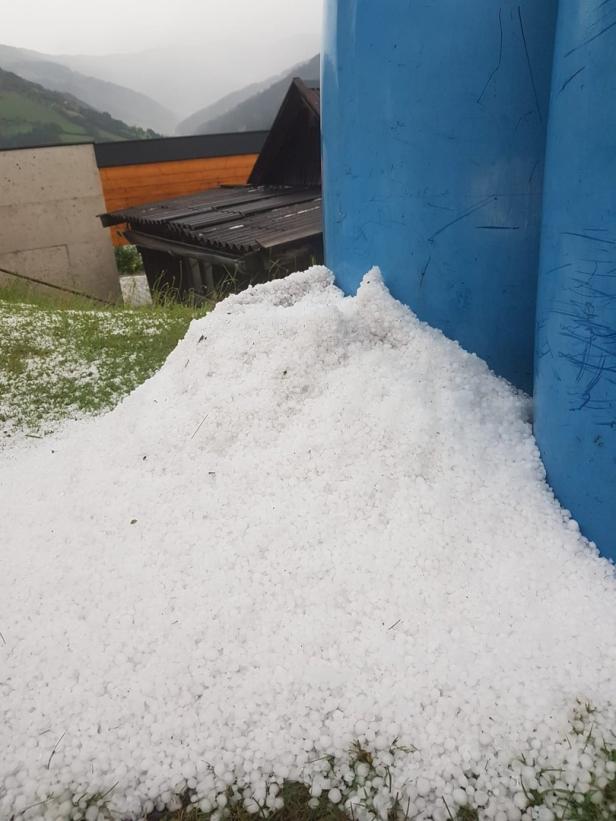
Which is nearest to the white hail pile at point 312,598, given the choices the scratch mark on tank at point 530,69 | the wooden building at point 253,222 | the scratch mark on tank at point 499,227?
the scratch mark on tank at point 499,227

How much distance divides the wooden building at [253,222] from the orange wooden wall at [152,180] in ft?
6.50

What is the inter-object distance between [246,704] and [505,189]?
1628 mm

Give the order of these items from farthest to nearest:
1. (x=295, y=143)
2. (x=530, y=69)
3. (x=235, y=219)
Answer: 1. (x=295, y=143)
2. (x=235, y=219)
3. (x=530, y=69)

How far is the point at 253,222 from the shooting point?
7.00 metres

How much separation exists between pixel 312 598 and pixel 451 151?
56.0 inches

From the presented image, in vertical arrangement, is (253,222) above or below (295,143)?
below

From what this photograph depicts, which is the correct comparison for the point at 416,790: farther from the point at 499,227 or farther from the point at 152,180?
the point at 152,180

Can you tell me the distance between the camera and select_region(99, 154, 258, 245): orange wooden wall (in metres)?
12.5

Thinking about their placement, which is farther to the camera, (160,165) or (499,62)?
(160,165)

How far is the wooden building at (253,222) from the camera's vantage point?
6.07 m

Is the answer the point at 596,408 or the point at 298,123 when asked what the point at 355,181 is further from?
the point at 298,123

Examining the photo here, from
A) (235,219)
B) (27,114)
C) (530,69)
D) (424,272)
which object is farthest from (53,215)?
(27,114)

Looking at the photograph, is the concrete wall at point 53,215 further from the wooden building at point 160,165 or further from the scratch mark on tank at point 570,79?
the scratch mark on tank at point 570,79

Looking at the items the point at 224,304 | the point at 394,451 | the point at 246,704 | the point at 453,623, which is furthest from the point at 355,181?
the point at 246,704
